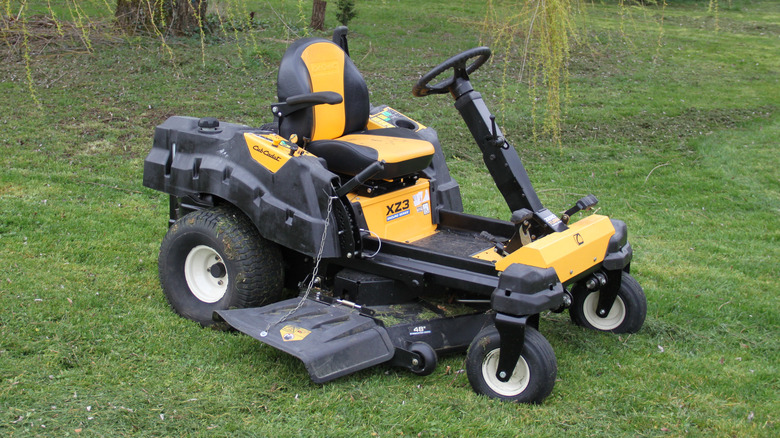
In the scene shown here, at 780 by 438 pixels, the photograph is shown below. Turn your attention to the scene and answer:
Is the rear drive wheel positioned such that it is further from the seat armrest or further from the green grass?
the seat armrest

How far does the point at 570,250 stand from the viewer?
363 cm

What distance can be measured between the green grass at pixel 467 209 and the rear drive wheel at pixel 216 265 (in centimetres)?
17

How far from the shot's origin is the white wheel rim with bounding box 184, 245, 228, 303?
4359 millimetres

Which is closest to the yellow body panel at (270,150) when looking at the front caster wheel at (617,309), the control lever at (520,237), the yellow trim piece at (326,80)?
the yellow trim piece at (326,80)

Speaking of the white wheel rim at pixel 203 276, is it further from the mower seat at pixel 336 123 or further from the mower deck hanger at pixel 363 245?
the mower seat at pixel 336 123

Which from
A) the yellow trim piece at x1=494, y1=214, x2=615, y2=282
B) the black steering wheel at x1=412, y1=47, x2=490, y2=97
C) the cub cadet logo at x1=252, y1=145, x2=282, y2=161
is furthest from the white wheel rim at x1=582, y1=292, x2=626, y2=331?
the cub cadet logo at x1=252, y1=145, x2=282, y2=161

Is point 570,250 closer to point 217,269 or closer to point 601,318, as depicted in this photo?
point 601,318

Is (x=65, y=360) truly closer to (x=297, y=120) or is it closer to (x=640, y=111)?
(x=297, y=120)

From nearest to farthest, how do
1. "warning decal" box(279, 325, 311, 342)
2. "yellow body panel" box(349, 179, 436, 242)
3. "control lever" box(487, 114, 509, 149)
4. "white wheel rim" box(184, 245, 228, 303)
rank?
"warning decal" box(279, 325, 311, 342), "control lever" box(487, 114, 509, 149), "yellow body panel" box(349, 179, 436, 242), "white wheel rim" box(184, 245, 228, 303)

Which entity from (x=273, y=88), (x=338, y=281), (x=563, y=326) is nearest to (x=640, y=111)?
(x=273, y=88)

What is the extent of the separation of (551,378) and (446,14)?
1098 cm

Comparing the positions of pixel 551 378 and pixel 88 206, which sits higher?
pixel 551 378

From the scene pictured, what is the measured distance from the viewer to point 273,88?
9.67 m

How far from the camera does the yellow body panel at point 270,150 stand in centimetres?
400
